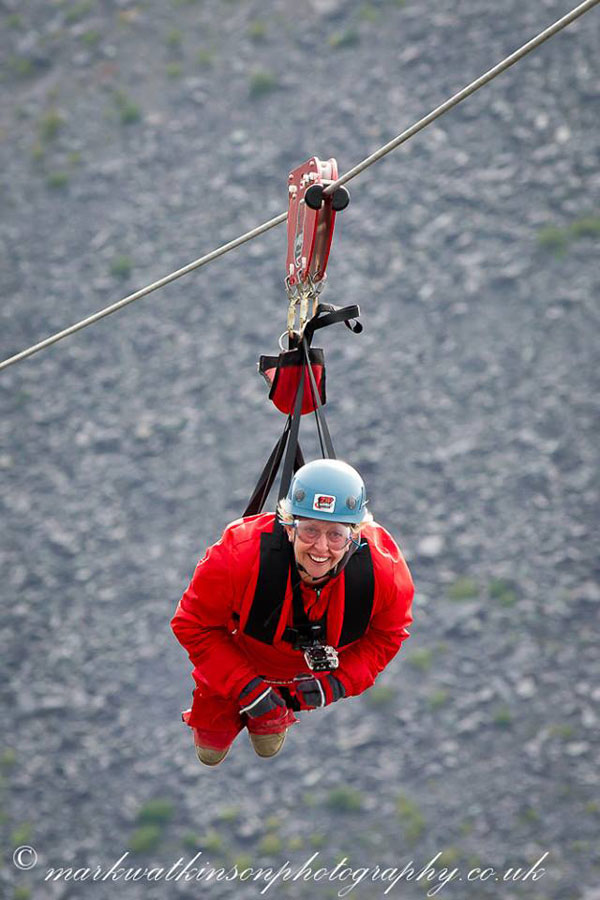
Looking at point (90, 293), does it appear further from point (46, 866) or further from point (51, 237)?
point (46, 866)

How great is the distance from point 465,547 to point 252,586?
57.5ft

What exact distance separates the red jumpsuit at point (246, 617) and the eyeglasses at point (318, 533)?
0.20 meters

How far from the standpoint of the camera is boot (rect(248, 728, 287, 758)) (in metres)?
7.04

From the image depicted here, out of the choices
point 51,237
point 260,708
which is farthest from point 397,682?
point 260,708

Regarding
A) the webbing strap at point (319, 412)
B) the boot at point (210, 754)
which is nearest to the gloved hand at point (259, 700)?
the boot at point (210, 754)

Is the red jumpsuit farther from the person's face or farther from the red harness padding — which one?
the red harness padding

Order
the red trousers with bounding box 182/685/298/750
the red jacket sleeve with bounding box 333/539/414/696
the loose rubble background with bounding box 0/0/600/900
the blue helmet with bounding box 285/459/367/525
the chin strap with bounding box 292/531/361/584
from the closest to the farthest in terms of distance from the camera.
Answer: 1. the blue helmet with bounding box 285/459/367/525
2. the chin strap with bounding box 292/531/361/584
3. the red jacket sleeve with bounding box 333/539/414/696
4. the red trousers with bounding box 182/685/298/750
5. the loose rubble background with bounding box 0/0/600/900

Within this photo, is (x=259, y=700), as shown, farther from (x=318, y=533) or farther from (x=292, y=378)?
(x=292, y=378)

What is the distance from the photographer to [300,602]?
6164mm

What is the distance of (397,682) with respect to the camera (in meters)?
22.8

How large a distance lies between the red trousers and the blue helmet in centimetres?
134

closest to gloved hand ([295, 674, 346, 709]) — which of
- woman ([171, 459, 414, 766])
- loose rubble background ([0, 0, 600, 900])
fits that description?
woman ([171, 459, 414, 766])

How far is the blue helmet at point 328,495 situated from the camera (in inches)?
233

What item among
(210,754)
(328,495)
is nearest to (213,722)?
(210,754)
